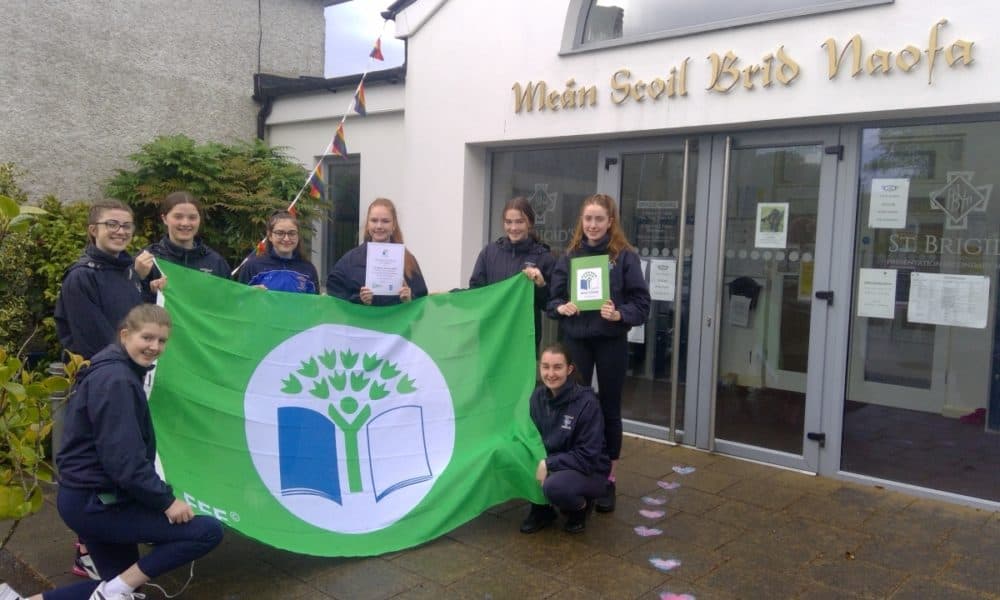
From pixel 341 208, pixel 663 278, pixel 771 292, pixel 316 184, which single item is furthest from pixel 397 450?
pixel 341 208

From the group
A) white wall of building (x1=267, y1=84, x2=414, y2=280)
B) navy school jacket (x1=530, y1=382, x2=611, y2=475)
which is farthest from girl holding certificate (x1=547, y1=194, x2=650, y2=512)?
white wall of building (x1=267, y1=84, x2=414, y2=280)

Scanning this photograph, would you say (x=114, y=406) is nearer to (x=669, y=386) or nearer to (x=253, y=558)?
(x=253, y=558)

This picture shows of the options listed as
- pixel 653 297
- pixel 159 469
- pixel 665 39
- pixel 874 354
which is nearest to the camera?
pixel 159 469

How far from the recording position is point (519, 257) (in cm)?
532

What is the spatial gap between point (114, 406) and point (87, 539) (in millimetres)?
668

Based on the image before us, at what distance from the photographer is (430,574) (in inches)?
161

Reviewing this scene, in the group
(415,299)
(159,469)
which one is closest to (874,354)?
(415,299)


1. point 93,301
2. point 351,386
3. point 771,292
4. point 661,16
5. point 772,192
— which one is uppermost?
Result: point 661,16

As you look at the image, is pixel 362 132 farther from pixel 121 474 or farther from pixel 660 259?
pixel 121 474

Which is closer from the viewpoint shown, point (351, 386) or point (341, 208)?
point (351, 386)

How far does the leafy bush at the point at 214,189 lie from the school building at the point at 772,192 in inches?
67.6

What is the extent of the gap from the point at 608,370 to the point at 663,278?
1730mm

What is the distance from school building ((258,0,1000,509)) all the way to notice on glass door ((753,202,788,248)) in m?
0.01

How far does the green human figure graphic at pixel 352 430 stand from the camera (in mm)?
4348
